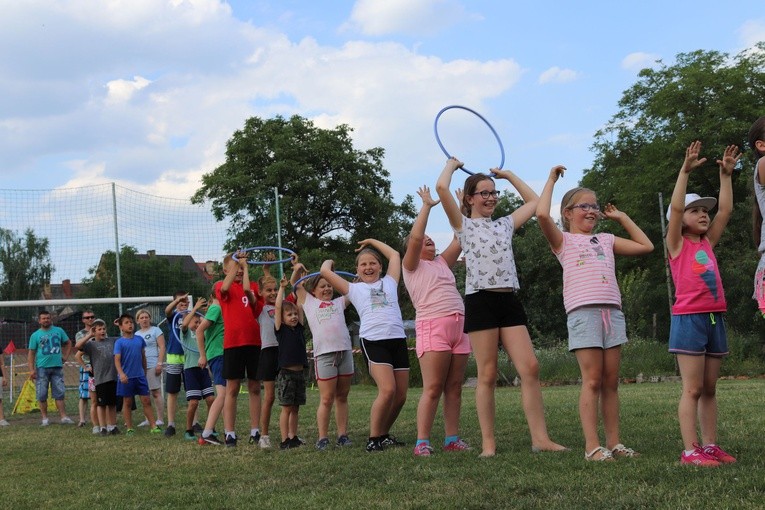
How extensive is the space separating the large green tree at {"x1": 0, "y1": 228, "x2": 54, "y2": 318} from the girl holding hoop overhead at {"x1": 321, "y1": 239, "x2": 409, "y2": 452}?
42.0 ft

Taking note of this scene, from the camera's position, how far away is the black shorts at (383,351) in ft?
25.1

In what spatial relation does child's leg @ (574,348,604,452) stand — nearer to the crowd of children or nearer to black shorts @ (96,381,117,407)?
the crowd of children

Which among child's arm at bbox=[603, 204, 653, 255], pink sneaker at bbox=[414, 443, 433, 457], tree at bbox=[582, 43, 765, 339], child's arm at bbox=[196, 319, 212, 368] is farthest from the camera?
tree at bbox=[582, 43, 765, 339]

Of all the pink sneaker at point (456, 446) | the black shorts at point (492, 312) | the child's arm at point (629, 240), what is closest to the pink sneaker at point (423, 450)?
the pink sneaker at point (456, 446)

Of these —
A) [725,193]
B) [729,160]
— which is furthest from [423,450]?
[729,160]

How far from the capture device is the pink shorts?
23.3ft

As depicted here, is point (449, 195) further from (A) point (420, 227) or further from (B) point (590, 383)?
(B) point (590, 383)

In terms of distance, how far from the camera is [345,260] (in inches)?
1597

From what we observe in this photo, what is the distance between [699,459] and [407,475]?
5.93 ft

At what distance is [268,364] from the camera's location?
353 inches

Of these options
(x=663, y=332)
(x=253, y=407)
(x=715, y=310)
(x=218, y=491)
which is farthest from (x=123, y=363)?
(x=663, y=332)

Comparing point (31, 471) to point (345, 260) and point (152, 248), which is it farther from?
point (345, 260)

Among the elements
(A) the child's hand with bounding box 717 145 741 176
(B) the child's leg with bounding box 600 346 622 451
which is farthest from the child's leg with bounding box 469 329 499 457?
(A) the child's hand with bounding box 717 145 741 176

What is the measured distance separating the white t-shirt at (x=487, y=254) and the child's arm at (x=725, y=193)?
1.42 m
